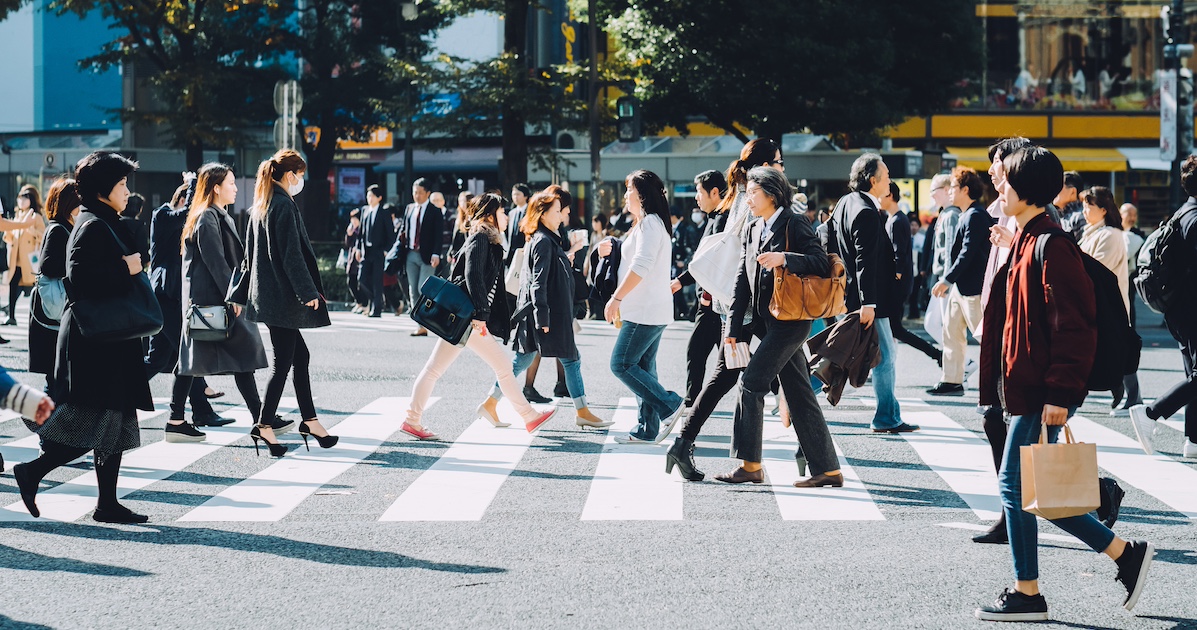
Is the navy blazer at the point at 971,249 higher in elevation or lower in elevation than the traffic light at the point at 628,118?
lower

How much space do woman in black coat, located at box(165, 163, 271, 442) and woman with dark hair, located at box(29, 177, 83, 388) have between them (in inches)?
31.7

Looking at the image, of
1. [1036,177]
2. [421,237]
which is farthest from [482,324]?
[421,237]

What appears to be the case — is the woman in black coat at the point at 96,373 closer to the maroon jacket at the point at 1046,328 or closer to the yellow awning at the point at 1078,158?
the maroon jacket at the point at 1046,328

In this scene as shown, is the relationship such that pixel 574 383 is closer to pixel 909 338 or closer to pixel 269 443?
pixel 269 443

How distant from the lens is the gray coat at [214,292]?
8.66m

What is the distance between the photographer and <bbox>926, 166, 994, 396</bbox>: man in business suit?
1029cm

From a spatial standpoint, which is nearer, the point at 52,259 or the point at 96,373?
the point at 96,373

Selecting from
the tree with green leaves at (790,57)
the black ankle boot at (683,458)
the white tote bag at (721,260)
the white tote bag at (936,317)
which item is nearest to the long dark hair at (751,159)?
the white tote bag at (721,260)

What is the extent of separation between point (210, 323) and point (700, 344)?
2.96 meters

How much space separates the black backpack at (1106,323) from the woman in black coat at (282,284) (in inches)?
181

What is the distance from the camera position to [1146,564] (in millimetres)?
4727

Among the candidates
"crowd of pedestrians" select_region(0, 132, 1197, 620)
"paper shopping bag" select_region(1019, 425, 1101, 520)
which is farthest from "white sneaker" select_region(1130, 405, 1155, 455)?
"paper shopping bag" select_region(1019, 425, 1101, 520)

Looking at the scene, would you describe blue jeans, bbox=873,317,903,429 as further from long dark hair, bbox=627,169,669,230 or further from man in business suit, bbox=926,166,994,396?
long dark hair, bbox=627,169,669,230

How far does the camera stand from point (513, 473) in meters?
7.79
